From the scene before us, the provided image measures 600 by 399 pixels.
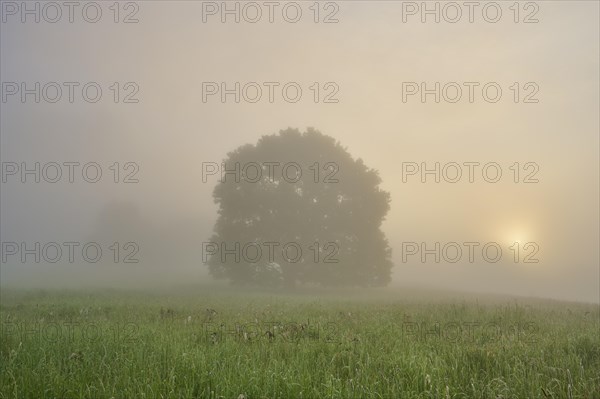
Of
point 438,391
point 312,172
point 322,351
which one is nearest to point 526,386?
point 438,391

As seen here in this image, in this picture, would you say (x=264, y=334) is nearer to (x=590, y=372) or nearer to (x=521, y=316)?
(x=590, y=372)

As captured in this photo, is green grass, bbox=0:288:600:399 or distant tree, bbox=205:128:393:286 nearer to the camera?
green grass, bbox=0:288:600:399

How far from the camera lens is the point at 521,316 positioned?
1275 centimetres

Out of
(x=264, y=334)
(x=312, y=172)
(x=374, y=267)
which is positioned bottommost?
(x=374, y=267)

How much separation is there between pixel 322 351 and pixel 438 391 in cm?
240

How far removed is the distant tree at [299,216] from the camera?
138 ft

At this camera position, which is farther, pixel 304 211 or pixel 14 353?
pixel 304 211

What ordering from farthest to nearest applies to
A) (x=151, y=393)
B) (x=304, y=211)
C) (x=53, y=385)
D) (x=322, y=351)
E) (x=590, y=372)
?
1. (x=304, y=211)
2. (x=322, y=351)
3. (x=590, y=372)
4. (x=53, y=385)
5. (x=151, y=393)

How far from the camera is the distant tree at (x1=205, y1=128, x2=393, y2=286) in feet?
138

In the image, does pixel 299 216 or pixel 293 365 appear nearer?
pixel 293 365

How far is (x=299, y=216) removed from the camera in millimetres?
43000

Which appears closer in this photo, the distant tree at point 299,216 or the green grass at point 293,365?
the green grass at point 293,365

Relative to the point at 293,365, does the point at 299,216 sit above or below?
above

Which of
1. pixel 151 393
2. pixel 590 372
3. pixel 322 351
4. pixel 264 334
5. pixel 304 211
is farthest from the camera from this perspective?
pixel 304 211
